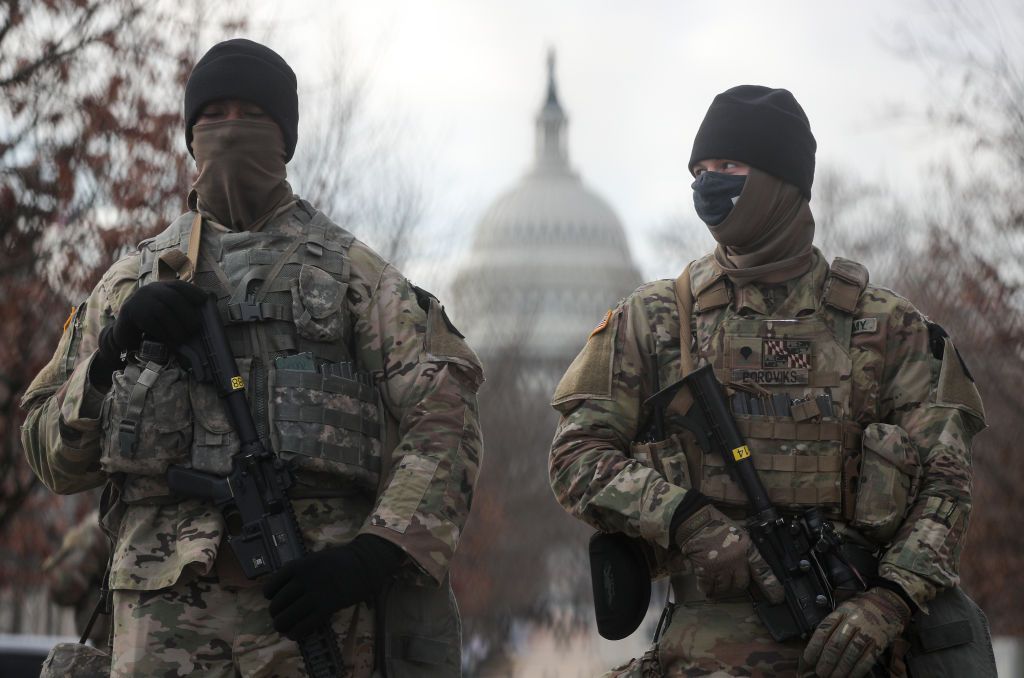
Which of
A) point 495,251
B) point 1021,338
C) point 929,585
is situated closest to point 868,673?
point 929,585

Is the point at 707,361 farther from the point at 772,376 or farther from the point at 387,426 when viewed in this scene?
the point at 387,426

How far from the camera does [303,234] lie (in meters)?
4.92

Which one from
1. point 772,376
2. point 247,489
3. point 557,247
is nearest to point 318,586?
point 247,489

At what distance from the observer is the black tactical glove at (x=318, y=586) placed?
14.2 feet

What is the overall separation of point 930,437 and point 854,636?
27.6 inches

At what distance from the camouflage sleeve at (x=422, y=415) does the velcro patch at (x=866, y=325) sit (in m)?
1.07

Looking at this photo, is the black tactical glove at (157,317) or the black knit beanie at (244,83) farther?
the black knit beanie at (244,83)

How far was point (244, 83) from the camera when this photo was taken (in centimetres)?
484

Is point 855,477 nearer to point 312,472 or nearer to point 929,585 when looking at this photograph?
point 929,585

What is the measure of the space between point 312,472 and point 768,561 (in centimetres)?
122

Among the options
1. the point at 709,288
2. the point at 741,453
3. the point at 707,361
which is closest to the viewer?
the point at 741,453

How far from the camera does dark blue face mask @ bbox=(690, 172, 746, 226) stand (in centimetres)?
495

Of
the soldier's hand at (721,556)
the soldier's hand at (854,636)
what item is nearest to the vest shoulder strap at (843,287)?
the soldier's hand at (721,556)

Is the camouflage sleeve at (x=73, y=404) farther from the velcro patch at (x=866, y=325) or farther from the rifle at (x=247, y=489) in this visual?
the velcro patch at (x=866, y=325)
